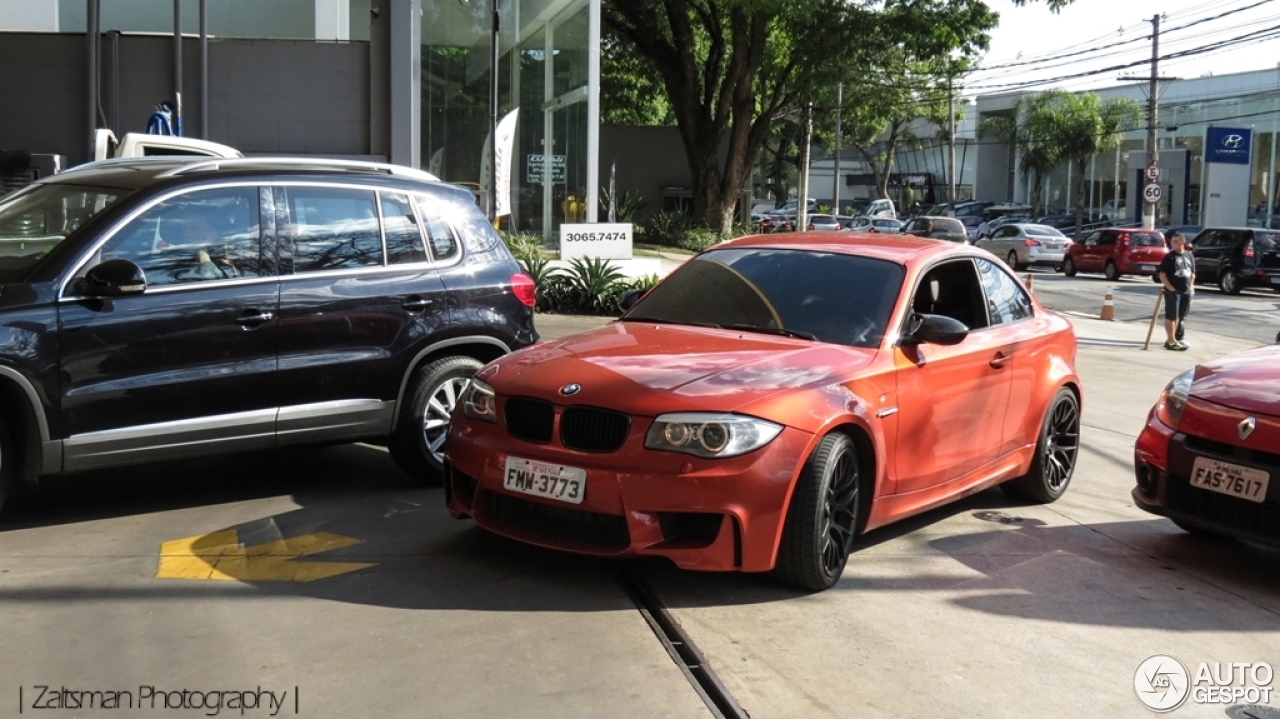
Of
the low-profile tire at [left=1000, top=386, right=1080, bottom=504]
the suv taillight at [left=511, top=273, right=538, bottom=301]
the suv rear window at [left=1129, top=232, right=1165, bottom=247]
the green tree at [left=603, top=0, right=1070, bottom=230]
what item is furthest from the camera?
the suv rear window at [left=1129, top=232, right=1165, bottom=247]

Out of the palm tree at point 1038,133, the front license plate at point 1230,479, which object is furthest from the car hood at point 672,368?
the palm tree at point 1038,133

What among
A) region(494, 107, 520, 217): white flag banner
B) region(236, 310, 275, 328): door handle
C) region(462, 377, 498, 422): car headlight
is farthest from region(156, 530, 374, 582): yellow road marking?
region(494, 107, 520, 217): white flag banner

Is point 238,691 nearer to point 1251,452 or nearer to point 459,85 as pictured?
point 1251,452

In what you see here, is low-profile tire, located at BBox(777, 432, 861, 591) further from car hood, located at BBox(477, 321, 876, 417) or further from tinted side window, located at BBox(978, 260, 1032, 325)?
tinted side window, located at BBox(978, 260, 1032, 325)

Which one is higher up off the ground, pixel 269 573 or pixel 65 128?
pixel 65 128

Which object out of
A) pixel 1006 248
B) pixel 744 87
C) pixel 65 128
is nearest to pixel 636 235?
pixel 744 87

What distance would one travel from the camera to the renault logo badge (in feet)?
19.7

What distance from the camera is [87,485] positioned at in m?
7.29

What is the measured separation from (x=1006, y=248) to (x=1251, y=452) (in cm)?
3588

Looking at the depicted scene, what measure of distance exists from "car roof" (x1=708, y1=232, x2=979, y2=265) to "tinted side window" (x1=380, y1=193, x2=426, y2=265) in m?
1.75

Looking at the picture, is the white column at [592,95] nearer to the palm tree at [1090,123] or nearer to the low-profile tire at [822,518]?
the low-profile tire at [822,518]

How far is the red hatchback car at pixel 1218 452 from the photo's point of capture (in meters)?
5.95

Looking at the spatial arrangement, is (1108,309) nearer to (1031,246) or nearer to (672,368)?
(1031,246)

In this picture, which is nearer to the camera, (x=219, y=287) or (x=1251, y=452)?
(x=1251, y=452)
